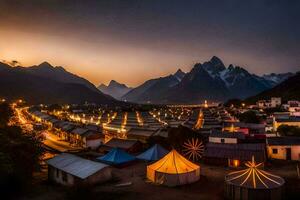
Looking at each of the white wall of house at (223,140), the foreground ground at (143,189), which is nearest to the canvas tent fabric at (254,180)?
the foreground ground at (143,189)

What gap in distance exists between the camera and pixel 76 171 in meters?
25.5

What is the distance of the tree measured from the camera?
4466 cm

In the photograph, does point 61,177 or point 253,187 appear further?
point 61,177

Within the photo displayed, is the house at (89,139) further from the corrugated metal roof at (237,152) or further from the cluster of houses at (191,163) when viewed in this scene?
the corrugated metal roof at (237,152)

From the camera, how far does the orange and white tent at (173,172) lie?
24.3 meters

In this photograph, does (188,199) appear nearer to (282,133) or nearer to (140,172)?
(140,172)

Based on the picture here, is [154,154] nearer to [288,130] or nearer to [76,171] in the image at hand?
[76,171]

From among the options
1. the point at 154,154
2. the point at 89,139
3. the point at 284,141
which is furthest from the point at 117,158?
the point at 284,141

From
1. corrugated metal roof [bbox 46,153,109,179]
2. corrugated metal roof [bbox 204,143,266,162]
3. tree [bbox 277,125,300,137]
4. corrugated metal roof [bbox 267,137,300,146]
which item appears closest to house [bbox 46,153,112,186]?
corrugated metal roof [bbox 46,153,109,179]

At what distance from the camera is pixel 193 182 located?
2491 cm

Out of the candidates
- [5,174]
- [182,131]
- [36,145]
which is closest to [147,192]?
[5,174]

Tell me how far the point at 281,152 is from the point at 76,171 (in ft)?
76.3

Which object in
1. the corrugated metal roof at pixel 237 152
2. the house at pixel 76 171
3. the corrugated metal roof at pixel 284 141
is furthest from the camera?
the corrugated metal roof at pixel 284 141

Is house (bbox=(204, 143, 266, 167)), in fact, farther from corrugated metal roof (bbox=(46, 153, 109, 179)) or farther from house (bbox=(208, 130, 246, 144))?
corrugated metal roof (bbox=(46, 153, 109, 179))
